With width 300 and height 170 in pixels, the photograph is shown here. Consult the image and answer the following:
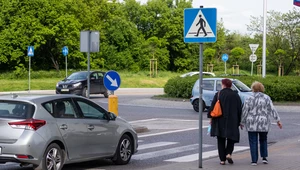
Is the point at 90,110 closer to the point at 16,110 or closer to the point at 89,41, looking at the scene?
the point at 16,110

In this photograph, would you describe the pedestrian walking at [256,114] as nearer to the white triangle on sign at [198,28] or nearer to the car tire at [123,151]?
the white triangle on sign at [198,28]

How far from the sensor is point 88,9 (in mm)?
67938

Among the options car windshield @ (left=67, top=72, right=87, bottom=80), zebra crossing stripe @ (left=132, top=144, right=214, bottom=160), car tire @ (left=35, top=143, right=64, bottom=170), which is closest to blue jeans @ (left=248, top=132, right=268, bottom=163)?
zebra crossing stripe @ (left=132, top=144, right=214, bottom=160)

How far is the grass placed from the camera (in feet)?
152

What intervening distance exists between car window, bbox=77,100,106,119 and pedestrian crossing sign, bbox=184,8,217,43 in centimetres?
224

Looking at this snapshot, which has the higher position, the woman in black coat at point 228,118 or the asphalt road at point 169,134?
the woman in black coat at point 228,118

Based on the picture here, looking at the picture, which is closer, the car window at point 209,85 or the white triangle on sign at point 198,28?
the white triangle on sign at point 198,28

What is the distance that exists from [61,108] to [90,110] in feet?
2.80

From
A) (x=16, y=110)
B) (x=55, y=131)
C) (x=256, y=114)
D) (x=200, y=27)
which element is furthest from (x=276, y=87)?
(x=16, y=110)

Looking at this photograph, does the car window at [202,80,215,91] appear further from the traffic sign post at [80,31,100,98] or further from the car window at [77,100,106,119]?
the car window at [77,100,106,119]

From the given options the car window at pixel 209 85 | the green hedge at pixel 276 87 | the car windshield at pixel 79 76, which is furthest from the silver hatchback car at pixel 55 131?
the car windshield at pixel 79 76

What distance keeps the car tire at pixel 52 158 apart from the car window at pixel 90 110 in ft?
3.42

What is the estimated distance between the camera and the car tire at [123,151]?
12070 millimetres

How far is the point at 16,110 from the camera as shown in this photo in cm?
1035
